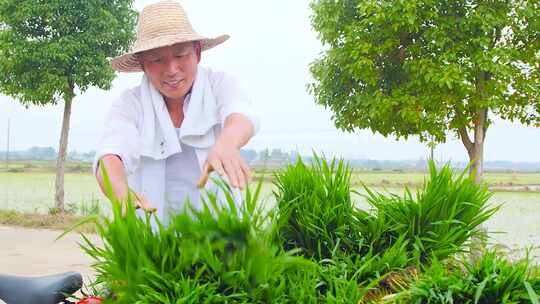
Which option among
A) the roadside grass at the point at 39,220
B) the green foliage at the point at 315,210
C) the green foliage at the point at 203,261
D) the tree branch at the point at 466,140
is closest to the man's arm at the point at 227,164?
the green foliage at the point at 315,210

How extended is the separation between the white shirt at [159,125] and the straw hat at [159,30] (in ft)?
0.40

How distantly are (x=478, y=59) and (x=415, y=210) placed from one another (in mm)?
7925

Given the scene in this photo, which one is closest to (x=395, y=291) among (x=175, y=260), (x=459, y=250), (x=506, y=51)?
(x=459, y=250)

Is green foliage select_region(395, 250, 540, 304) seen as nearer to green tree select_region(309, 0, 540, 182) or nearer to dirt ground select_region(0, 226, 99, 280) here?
dirt ground select_region(0, 226, 99, 280)

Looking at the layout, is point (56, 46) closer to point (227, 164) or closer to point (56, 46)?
point (56, 46)

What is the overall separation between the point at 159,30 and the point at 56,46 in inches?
393

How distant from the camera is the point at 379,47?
9680 mm

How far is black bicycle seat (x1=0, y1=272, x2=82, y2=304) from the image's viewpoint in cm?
231

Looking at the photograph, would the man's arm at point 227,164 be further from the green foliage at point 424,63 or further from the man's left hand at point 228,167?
the green foliage at point 424,63

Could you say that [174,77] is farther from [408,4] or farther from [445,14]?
[445,14]

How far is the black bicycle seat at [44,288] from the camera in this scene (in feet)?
7.59

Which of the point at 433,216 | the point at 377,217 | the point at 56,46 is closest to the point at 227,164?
the point at 377,217

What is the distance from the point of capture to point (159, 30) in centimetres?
239

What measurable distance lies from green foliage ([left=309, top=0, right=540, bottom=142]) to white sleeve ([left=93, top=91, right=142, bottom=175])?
6.86m
